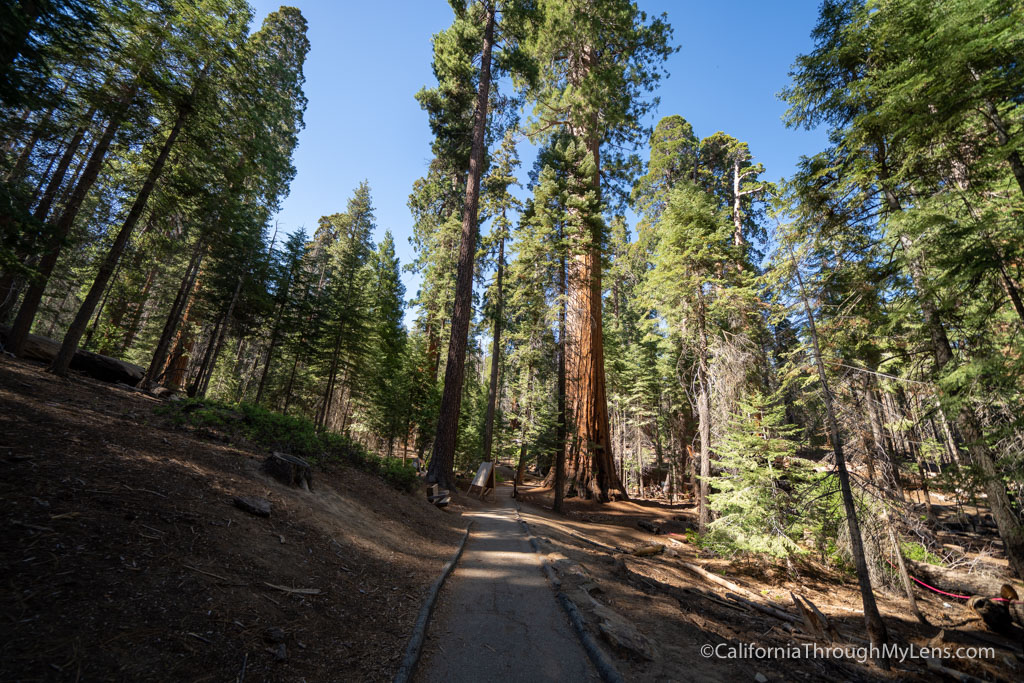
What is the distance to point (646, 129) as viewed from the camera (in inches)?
704

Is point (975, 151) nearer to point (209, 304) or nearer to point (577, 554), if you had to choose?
point (577, 554)

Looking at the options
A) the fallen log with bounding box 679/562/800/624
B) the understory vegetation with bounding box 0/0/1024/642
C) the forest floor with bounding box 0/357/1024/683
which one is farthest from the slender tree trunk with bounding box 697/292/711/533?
the forest floor with bounding box 0/357/1024/683

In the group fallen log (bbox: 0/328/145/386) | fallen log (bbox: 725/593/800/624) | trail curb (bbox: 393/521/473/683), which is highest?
fallen log (bbox: 0/328/145/386)

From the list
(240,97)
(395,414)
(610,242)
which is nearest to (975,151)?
(610,242)

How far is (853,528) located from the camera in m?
5.90

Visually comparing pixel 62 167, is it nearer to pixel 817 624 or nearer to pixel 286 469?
pixel 286 469

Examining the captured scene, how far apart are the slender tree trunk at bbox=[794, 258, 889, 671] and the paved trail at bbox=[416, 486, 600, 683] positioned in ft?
16.1

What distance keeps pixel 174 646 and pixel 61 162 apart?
18.3 meters

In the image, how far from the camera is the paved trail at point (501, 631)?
3.46m

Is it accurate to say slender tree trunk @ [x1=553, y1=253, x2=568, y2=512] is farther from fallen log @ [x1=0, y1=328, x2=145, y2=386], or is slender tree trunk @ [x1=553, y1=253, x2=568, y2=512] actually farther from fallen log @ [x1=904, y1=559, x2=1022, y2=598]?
fallen log @ [x1=0, y1=328, x2=145, y2=386]

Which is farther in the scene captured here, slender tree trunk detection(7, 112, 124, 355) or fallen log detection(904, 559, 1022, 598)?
slender tree trunk detection(7, 112, 124, 355)

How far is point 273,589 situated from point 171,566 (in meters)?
0.96

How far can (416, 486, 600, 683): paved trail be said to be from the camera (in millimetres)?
3463

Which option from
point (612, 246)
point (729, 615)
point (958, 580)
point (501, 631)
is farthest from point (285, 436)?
point (958, 580)
